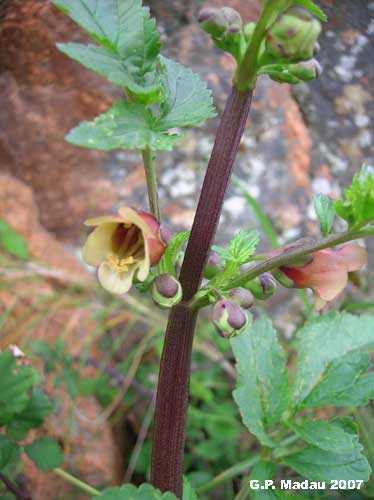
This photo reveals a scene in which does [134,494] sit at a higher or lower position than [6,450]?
higher

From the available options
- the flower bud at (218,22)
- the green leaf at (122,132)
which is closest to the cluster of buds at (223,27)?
the flower bud at (218,22)

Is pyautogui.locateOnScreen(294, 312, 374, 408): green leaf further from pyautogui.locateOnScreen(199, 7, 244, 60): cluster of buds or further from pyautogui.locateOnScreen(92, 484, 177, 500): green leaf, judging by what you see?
pyautogui.locateOnScreen(199, 7, 244, 60): cluster of buds

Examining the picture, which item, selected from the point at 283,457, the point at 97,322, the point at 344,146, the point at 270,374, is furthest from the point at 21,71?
the point at 283,457

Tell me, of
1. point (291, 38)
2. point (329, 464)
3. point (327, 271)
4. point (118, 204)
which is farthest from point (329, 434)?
point (118, 204)

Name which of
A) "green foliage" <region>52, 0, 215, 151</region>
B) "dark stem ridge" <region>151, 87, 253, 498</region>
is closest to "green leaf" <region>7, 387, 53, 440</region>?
"dark stem ridge" <region>151, 87, 253, 498</region>

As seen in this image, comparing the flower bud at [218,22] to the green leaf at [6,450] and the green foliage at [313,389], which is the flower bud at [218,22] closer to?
the green foliage at [313,389]

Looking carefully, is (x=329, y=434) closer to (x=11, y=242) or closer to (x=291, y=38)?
(x=291, y=38)
